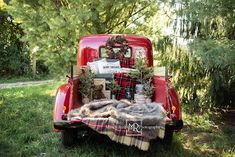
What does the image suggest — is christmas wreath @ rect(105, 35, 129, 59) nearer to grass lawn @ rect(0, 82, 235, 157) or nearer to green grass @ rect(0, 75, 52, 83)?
grass lawn @ rect(0, 82, 235, 157)

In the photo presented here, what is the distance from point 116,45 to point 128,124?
2766 millimetres

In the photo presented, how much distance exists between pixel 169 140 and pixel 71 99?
165 cm

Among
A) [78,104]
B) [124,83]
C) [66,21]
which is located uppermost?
[66,21]

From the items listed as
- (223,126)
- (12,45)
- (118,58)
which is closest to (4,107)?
(118,58)

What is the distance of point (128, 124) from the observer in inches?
199

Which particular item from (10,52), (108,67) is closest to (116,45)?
(108,67)

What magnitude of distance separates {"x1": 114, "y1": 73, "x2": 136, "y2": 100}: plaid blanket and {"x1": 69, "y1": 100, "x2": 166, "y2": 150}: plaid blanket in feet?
3.94

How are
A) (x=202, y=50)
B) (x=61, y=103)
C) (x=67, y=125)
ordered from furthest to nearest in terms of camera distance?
(x=202, y=50)
(x=61, y=103)
(x=67, y=125)

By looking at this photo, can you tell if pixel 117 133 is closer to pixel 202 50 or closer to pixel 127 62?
pixel 202 50

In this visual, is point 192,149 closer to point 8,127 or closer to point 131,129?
point 131,129

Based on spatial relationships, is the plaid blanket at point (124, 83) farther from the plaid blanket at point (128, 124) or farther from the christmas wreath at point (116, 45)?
the plaid blanket at point (128, 124)

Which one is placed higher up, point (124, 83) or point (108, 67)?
Result: point (108, 67)

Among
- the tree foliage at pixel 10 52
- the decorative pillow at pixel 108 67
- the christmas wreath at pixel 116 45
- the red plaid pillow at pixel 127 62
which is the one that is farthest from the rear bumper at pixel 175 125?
the tree foliage at pixel 10 52

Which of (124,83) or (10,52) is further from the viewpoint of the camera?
(10,52)
